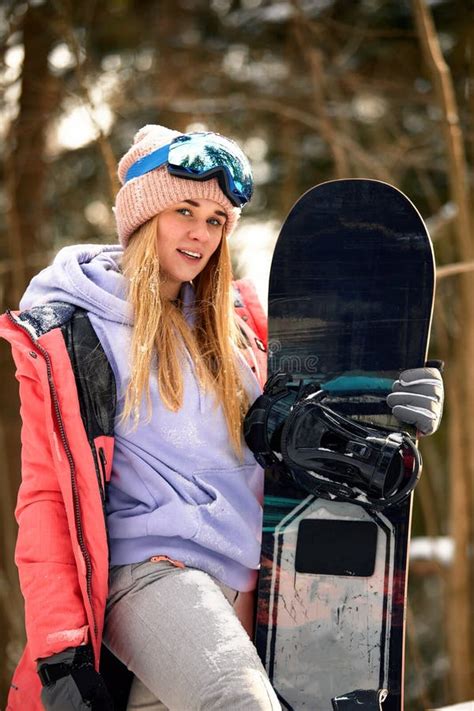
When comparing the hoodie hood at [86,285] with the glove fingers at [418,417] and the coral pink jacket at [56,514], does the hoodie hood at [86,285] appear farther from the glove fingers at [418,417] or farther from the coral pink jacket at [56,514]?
the glove fingers at [418,417]

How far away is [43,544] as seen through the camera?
1959 mm

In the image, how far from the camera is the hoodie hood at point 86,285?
2096 millimetres

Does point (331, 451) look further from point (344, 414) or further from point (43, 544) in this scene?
point (43, 544)

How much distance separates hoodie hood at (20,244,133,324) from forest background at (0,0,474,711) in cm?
252

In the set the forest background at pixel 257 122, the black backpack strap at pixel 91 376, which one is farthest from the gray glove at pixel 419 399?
→ the forest background at pixel 257 122

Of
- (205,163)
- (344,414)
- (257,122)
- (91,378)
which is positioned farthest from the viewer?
(257,122)

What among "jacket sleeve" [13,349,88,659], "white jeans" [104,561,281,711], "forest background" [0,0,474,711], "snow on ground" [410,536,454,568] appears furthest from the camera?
Answer: "snow on ground" [410,536,454,568]

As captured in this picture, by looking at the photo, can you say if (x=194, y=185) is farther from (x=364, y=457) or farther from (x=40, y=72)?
(x=40, y=72)

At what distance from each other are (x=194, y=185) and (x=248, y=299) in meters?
0.45

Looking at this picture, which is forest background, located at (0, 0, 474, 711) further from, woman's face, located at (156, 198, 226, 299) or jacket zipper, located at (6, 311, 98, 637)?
jacket zipper, located at (6, 311, 98, 637)

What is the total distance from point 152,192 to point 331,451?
2.30 ft

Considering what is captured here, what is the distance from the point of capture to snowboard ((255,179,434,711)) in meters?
2.19

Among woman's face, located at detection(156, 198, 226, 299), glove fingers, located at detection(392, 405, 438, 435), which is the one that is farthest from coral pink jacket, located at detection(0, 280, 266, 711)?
glove fingers, located at detection(392, 405, 438, 435)

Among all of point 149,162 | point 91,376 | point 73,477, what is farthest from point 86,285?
point 73,477
